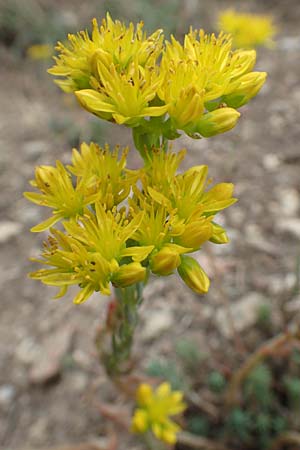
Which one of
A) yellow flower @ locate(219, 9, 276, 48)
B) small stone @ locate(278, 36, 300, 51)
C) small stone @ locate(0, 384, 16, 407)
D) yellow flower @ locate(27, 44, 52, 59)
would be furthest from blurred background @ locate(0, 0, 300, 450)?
yellow flower @ locate(219, 9, 276, 48)

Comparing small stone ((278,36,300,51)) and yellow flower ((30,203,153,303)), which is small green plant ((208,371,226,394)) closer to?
yellow flower ((30,203,153,303))

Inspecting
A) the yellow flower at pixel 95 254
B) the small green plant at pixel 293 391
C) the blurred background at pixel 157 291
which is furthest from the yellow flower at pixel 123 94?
the small green plant at pixel 293 391

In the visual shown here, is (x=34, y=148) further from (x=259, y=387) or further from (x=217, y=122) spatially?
(x=217, y=122)

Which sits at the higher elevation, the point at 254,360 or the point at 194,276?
the point at 194,276

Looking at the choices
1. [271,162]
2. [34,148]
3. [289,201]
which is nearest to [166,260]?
[289,201]

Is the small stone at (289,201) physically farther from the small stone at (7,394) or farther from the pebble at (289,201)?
the small stone at (7,394)

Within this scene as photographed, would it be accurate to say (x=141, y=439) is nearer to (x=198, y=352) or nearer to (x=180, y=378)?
(x=180, y=378)
